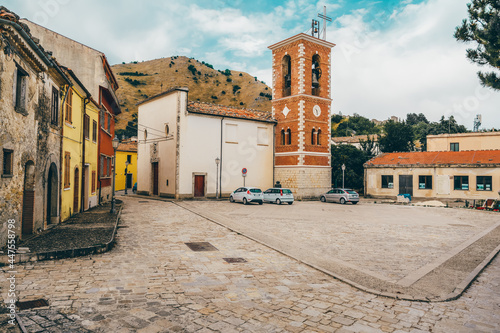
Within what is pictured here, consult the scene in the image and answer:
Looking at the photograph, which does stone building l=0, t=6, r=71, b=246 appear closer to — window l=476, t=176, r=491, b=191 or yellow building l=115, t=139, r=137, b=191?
window l=476, t=176, r=491, b=191

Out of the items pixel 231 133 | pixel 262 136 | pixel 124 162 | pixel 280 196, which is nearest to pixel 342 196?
pixel 280 196

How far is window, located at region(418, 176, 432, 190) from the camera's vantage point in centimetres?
3150

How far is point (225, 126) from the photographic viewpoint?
101 feet

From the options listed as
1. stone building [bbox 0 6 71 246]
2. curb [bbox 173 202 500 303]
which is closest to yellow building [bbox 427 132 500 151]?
curb [bbox 173 202 500 303]

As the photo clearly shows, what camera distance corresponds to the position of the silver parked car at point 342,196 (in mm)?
27987

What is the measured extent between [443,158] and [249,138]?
18900 millimetres

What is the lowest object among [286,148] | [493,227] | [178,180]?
[493,227]

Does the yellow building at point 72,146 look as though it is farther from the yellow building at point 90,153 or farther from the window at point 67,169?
the yellow building at point 90,153

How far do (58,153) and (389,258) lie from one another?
12598mm

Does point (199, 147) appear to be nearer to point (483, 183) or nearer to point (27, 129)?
point (27, 129)

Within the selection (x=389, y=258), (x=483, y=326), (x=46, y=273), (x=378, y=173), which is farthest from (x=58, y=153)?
(x=378, y=173)

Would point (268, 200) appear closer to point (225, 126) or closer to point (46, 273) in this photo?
point (225, 126)

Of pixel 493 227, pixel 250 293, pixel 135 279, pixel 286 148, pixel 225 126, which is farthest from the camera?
pixel 286 148

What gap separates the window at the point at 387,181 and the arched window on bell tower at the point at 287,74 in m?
13.3
